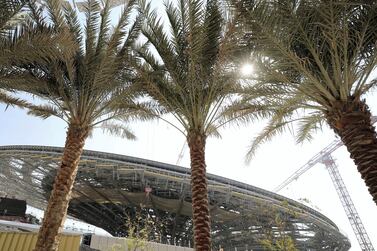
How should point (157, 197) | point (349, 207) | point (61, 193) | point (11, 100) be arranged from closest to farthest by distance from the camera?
1. point (61, 193)
2. point (11, 100)
3. point (157, 197)
4. point (349, 207)

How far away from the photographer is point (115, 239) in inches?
719

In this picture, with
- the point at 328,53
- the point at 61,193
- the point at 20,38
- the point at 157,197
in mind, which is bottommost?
the point at 61,193

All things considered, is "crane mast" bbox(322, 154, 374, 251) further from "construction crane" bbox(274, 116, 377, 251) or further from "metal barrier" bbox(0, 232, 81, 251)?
"metal barrier" bbox(0, 232, 81, 251)

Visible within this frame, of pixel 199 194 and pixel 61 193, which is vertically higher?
pixel 61 193

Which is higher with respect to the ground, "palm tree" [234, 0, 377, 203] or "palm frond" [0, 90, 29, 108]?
"palm frond" [0, 90, 29, 108]

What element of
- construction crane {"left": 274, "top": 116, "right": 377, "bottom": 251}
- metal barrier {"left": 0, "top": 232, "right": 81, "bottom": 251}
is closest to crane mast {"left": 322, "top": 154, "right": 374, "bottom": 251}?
construction crane {"left": 274, "top": 116, "right": 377, "bottom": 251}

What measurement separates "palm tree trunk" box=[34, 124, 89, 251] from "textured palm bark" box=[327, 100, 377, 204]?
22.2 feet

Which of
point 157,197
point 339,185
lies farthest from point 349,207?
point 157,197

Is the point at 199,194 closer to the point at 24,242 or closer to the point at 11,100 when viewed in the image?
the point at 11,100

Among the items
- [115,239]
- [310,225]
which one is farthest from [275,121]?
[310,225]

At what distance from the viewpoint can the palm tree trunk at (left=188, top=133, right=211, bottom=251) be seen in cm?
774

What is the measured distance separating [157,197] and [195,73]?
1100 inches

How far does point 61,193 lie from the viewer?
8312 millimetres

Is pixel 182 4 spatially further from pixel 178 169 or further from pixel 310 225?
pixel 310 225
